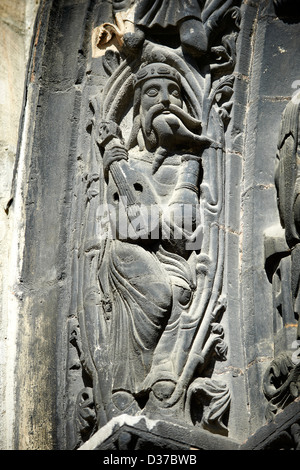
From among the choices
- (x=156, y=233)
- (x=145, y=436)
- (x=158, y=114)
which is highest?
(x=158, y=114)

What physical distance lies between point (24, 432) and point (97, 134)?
1531mm

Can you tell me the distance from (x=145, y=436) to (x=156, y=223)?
1067 millimetres

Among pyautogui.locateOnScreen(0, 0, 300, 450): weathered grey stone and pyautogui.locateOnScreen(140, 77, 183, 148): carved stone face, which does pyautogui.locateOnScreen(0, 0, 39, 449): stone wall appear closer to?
pyautogui.locateOnScreen(0, 0, 300, 450): weathered grey stone

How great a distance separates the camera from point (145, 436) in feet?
15.5

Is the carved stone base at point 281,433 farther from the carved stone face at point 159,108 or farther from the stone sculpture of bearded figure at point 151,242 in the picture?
the carved stone face at point 159,108

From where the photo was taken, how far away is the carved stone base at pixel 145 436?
473 centimetres

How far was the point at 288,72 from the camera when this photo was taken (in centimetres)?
578

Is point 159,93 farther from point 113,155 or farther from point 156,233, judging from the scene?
point 156,233

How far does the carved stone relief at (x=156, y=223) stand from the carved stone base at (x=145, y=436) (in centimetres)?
9

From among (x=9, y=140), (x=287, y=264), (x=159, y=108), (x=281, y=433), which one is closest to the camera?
(x=281, y=433)

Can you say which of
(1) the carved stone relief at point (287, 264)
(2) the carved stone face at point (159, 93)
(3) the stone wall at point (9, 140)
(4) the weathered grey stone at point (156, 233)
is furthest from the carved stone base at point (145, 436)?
(2) the carved stone face at point (159, 93)

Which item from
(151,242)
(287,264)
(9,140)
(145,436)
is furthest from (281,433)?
(9,140)

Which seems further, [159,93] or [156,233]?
[159,93]
